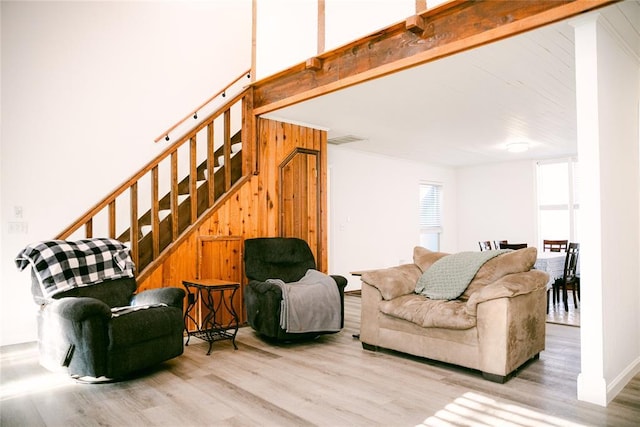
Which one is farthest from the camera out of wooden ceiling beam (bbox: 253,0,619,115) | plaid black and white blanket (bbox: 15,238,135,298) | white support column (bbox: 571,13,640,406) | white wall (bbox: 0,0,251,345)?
white wall (bbox: 0,0,251,345)

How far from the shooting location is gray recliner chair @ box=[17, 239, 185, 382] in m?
2.87

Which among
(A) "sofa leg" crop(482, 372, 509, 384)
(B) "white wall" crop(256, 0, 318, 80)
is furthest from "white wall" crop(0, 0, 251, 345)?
(A) "sofa leg" crop(482, 372, 509, 384)

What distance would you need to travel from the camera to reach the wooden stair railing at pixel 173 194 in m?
4.21

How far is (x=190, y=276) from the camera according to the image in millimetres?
4492

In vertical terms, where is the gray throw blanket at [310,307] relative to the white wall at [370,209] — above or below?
below

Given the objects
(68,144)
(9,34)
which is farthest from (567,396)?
(9,34)

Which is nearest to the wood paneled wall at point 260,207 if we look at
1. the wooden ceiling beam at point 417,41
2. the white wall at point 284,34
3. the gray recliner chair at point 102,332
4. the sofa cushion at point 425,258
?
the wooden ceiling beam at point 417,41

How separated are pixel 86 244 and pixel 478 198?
7748 mm

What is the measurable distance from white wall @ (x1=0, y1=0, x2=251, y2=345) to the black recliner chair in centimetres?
192

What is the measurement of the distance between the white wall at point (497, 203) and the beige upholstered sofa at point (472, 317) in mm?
5401

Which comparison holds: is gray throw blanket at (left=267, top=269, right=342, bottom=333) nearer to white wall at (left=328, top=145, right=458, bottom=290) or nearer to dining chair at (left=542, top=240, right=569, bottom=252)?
white wall at (left=328, top=145, right=458, bottom=290)

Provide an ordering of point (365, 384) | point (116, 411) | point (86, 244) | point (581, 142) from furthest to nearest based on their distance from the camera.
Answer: point (86, 244) < point (365, 384) < point (581, 142) < point (116, 411)

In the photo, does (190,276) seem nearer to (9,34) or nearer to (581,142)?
(9,34)

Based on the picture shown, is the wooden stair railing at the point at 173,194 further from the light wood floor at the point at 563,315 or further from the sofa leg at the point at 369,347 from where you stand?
the light wood floor at the point at 563,315
